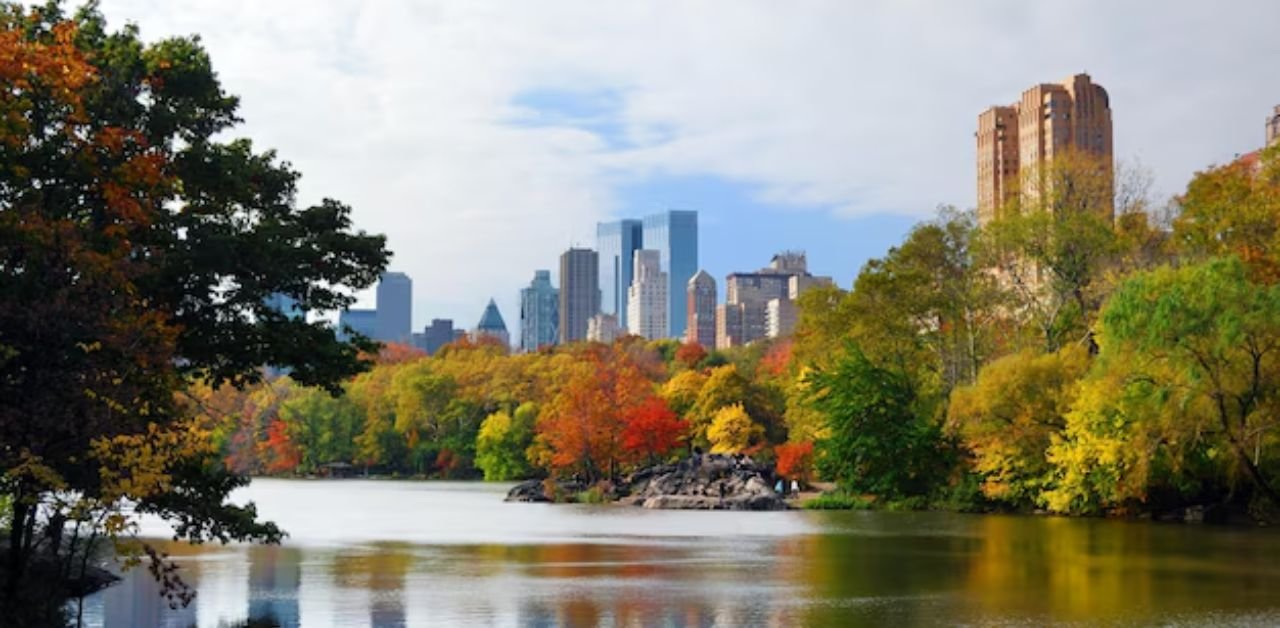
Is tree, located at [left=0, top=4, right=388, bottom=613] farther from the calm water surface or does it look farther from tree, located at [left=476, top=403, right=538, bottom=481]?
tree, located at [left=476, top=403, right=538, bottom=481]

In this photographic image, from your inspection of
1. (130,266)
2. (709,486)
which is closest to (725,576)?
(130,266)

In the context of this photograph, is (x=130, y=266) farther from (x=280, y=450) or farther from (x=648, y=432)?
(x=280, y=450)

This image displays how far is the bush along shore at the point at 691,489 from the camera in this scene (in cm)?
5062

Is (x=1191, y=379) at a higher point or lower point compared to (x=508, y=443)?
higher

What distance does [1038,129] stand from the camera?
128m

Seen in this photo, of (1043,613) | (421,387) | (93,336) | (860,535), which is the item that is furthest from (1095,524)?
(421,387)

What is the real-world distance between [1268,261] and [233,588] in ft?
103

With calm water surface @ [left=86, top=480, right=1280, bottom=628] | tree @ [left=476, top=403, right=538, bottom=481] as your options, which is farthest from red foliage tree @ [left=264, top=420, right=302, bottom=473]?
calm water surface @ [left=86, top=480, right=1280, bottom=628]

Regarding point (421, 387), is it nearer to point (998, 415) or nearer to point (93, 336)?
point (998, 415)

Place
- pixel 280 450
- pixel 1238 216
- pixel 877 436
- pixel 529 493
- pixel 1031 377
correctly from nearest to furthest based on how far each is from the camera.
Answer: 1. pixel 1238 216
2. pixel 1031 377
3. pixel 877 436
4. pixel 529 493
5. pixel 280 450

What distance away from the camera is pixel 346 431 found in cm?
9700

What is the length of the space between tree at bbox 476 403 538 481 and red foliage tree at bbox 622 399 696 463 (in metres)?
20.9

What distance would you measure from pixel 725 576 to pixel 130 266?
35.7 ft

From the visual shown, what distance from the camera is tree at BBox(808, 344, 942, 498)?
50.2 m
